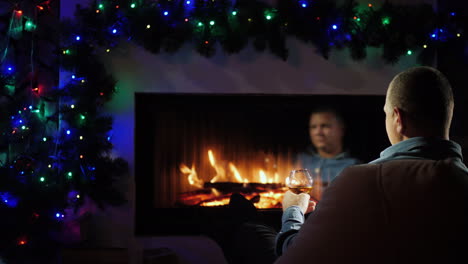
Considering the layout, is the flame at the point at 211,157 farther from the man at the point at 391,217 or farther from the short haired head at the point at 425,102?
the man at the point at 391,217

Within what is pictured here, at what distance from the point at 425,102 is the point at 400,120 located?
0.08 meters

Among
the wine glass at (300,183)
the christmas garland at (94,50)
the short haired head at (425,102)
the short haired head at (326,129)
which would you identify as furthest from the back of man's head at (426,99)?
the short haired head at (326,129)

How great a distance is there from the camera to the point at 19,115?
3.38m

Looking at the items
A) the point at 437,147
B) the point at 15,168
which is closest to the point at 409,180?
the point at 437,147

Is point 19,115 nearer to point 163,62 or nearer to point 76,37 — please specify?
point 76,37

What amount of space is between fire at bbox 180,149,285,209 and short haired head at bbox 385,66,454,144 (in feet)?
7.99

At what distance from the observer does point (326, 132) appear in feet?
12.9

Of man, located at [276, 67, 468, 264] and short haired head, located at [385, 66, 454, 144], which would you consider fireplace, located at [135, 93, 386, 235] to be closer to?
short haired head, located at [385, 66, 454, 144]

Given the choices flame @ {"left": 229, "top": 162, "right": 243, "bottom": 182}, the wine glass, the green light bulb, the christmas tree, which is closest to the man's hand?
the wine glass

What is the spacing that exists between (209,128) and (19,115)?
4.25 feet

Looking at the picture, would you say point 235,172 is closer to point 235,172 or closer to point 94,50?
point 235,172

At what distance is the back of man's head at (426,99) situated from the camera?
58.1 inches

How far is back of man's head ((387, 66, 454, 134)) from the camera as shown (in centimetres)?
147

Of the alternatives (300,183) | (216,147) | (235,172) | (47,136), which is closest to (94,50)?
(47,136)
